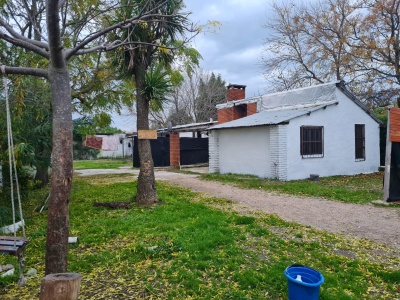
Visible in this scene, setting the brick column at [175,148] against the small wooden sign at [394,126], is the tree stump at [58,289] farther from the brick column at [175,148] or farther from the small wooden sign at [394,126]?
the brick column at [175,148]

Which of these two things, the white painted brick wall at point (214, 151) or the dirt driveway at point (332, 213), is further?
the white painted brick wall at point (214, 151)

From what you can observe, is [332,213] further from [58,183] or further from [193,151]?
[193,151]

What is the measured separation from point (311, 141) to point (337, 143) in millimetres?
1520

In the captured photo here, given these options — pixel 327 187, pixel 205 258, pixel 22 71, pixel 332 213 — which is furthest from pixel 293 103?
pixel 22 71

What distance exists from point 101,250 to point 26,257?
0.97 meters

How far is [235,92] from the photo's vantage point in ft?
62.7

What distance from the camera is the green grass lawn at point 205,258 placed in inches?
124

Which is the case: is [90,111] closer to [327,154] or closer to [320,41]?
[327,154]

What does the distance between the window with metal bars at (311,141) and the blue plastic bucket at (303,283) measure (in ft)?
32.1

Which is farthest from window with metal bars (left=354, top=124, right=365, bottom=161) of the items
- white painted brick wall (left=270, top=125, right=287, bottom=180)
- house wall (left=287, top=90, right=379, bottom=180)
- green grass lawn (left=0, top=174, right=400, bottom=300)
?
green grass lawn (left=0, top=174, right=400, bottom=300)

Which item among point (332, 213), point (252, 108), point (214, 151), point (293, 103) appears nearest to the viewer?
point (332, 213)

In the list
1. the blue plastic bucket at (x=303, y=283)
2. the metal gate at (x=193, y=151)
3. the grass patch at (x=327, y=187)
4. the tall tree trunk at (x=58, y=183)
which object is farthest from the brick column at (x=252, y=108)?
the blue plastic bucket at (x=303, y=283)

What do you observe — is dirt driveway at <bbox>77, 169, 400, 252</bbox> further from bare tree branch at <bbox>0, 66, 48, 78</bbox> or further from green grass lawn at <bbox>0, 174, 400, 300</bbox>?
bare tree branch at <bbox>0, 66, 48, 78</bbox>

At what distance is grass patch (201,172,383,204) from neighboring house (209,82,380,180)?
0.66 metres
